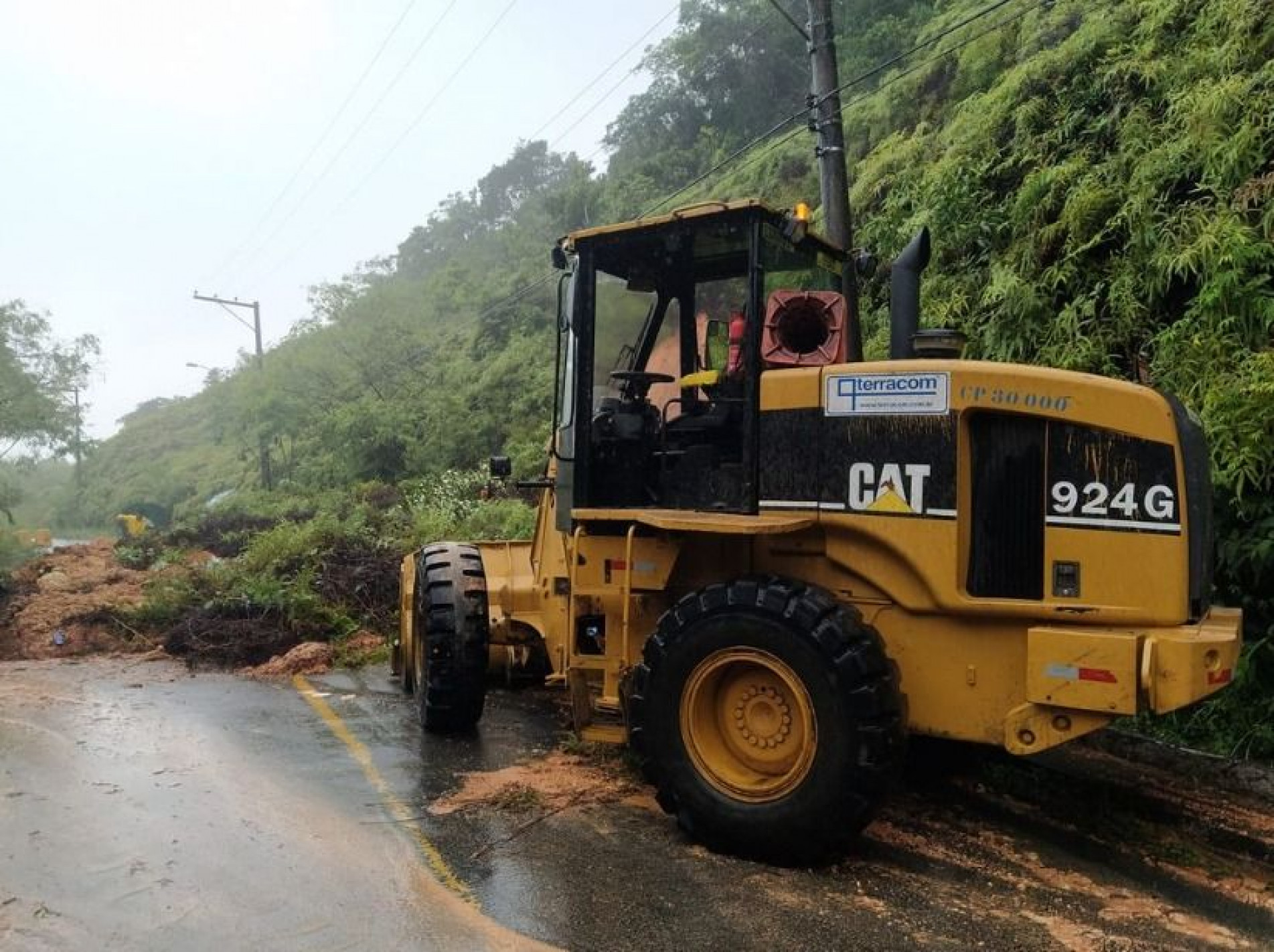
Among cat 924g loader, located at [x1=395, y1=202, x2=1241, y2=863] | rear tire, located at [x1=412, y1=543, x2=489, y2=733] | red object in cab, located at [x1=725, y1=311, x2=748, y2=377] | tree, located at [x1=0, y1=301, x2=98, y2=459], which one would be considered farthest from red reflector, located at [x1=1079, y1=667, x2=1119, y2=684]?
tree, located at [x1=0, y1=301, x2=98, y2=459]

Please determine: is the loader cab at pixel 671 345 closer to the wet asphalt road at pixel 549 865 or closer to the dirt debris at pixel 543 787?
the dirt debris at pixel 543 787

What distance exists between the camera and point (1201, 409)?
6.58m

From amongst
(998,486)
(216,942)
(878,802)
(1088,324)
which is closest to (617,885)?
(878,802)

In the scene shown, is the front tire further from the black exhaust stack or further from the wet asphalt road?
the black exhaust stack

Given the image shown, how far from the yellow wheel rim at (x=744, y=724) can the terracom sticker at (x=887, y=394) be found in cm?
115

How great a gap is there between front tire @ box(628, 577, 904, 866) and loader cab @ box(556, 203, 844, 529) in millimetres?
776

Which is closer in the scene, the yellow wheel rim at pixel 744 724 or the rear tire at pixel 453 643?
the yellow wheel rim at pixel 744 724

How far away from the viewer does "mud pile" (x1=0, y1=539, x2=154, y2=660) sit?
10.2m

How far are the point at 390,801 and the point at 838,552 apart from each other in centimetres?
267

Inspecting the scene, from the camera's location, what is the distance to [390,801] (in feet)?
16.8

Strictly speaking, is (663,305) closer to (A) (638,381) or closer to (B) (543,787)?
(A) (638,381)

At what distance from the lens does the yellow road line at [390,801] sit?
406cm

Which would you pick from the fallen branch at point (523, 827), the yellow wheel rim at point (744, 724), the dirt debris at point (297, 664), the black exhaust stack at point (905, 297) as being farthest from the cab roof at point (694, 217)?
the dirt debris at point (297, 664)

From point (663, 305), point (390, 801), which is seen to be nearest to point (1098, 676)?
point (663, 305)
